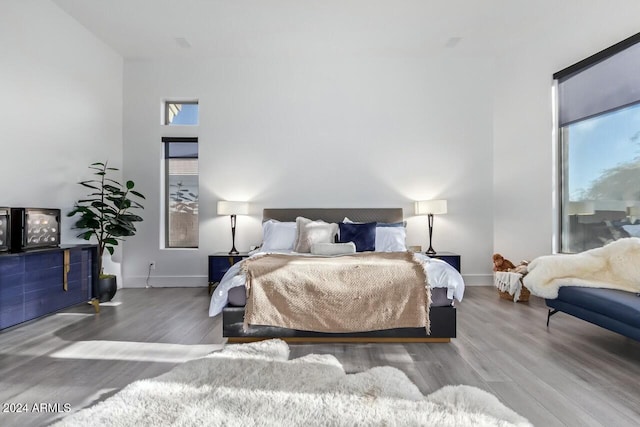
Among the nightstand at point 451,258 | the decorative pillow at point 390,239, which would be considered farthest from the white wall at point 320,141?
the decorative pillow at point 390,239

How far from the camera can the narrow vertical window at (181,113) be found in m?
5.08

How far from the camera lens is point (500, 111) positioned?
4887 mm

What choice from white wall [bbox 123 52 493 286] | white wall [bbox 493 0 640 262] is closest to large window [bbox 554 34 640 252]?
white wall [bbox 493 0 640 262]

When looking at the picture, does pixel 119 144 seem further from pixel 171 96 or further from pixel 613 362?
pixel 613 362

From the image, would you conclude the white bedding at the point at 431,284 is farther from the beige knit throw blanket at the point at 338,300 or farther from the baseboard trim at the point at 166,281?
the baseboard trim at the point at 166,281

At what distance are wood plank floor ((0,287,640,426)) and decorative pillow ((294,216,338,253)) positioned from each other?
3.98ft

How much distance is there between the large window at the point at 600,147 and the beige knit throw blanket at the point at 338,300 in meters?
2.35

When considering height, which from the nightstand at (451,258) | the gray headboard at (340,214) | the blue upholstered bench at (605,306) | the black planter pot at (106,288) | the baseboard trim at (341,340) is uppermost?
the gray headboard at (340,214)

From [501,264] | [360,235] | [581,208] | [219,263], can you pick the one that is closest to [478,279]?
[501,264]

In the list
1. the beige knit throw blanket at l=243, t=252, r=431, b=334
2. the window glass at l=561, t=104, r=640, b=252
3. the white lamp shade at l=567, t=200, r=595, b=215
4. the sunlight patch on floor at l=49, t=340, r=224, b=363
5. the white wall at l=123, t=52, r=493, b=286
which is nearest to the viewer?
the sunlight patch on floor at l=49, t=340, r=224, b=363

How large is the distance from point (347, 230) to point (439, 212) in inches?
51.4

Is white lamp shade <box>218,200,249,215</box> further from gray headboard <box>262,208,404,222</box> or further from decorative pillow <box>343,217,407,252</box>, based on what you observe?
decorative pillow <box>343,217,407,252</box>

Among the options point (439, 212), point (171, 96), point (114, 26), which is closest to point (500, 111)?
point (439, 212)

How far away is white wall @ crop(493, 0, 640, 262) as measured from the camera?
3.72 m
